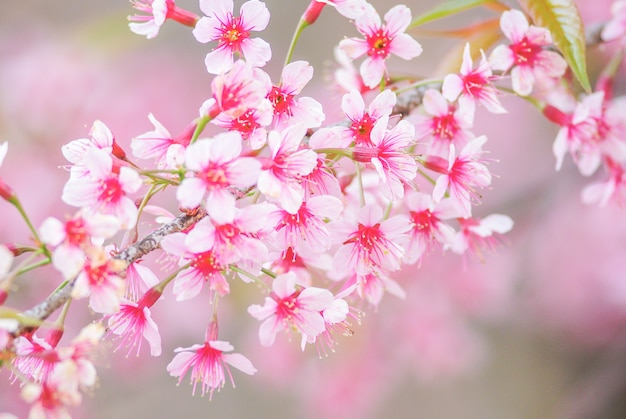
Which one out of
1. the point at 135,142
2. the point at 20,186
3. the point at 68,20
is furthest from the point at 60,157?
the point at 135,142

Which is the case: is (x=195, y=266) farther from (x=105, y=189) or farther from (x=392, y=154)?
(x=392, y=154)

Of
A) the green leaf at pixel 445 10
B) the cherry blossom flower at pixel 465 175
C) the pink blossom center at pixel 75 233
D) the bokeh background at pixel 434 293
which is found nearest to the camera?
the pink blossom center at pixel 75 233

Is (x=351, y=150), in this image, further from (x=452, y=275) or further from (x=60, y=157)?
(x=60, y=157)

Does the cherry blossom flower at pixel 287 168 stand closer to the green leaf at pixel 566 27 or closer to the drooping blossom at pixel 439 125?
the drooping blossom at pixel 439 125

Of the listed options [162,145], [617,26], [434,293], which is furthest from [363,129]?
[434,293]

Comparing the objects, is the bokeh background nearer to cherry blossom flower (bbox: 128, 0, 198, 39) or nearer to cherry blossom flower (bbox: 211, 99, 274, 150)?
cherry blossom flower (bbox: 128, 0, 198, 39)

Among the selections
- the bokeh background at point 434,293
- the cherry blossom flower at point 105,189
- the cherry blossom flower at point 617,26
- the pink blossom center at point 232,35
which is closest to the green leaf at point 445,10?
the cherry blossom flower at point 617,26
